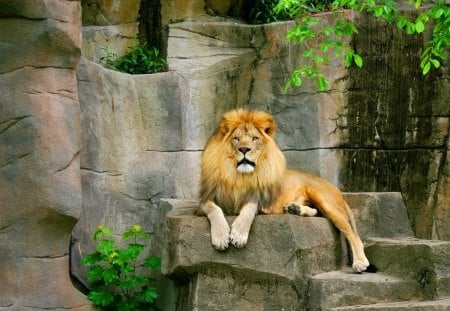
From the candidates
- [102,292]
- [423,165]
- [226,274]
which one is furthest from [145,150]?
[423,165]

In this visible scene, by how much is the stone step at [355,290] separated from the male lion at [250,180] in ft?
1.05

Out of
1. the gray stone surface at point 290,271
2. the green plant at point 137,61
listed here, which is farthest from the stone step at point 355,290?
the green plant at point 137,61

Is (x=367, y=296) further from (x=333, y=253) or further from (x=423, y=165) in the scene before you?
(x=423, y=165)

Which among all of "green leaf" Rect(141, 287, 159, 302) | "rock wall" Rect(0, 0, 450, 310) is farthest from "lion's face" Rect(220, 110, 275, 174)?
"green leaf" Rect(141, 287, 159, 302)

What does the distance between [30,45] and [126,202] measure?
2.27 metres

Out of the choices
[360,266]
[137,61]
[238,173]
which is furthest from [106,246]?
[137,61]

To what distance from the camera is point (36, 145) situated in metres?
7.37

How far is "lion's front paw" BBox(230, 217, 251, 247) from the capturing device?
703 centimetres

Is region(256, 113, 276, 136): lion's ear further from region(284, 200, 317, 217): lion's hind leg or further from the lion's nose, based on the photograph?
region(284, 200, 317, 217): lion's hind leg

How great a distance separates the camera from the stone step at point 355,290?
685 cm

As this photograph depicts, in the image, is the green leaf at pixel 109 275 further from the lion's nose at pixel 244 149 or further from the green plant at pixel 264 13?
the green plant at pixel 264 13

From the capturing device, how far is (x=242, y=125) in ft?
Answer: 24.4

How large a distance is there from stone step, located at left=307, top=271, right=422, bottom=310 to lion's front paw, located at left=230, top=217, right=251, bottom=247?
69 cm

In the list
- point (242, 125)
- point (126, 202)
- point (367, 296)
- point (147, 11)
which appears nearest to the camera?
point (367, 296)
